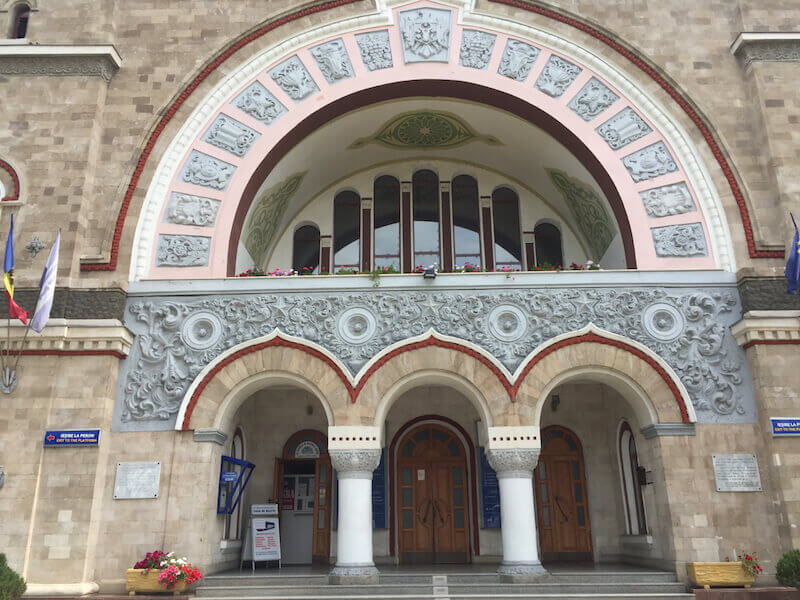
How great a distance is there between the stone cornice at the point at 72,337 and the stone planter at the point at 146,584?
3784 millimetres

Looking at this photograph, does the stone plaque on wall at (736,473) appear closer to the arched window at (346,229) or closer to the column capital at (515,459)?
the column capital at (515,459)

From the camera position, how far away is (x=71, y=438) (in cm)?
1151

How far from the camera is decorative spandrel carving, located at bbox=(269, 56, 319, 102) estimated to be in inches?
559

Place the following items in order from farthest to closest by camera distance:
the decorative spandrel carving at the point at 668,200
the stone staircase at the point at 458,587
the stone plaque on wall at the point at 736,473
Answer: the decorative spandrel carving at the point at 668,200, the stone plaque on wall at the point at 736,473, the stone staircase at the point at 458,587

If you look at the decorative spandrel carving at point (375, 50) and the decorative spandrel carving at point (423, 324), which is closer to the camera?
the decorative spandrel carving at point (423, 324)

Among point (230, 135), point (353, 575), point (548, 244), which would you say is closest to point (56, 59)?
point (230, 135)

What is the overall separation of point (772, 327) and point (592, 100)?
574cm

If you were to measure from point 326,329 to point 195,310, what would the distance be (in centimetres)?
252

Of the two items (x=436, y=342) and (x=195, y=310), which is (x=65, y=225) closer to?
(x=195, y=310)

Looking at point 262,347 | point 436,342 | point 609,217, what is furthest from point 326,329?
point 609,217

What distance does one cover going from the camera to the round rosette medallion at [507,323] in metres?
→ 12.4

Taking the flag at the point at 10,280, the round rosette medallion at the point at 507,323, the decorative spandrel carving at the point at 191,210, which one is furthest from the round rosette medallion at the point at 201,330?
the round rosette medallion at the point at 507,323

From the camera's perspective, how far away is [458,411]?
15148 mm

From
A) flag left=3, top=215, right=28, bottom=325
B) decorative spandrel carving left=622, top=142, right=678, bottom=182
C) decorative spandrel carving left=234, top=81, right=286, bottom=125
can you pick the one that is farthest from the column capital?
flag left=3, top=215, right=28, bottom=325
